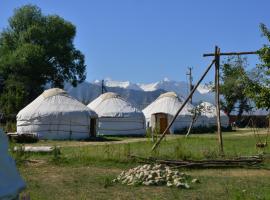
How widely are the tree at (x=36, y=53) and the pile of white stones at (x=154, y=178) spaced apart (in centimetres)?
2939

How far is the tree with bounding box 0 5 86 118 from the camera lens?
39344mm

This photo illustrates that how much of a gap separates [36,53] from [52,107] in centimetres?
1323

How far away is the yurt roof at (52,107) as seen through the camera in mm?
26719

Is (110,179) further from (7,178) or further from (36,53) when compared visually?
(36,53)

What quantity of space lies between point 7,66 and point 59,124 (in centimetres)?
1507

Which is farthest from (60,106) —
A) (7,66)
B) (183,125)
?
(7,66)

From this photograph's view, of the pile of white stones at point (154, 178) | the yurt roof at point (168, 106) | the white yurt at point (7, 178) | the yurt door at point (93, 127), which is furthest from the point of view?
the yurt roof at point (168, 106)

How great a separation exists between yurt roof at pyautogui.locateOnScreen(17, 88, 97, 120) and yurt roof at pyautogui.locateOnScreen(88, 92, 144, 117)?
3965 millimetres

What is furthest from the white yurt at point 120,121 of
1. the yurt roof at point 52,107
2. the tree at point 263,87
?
A: the tree at point 263,87

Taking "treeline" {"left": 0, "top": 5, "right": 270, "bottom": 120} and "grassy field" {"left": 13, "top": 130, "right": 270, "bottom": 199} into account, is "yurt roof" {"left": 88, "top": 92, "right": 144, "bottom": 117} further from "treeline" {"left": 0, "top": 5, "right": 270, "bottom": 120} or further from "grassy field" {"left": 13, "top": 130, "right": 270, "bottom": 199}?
"grassy field" {"left": 13, "top": 130, "right": 270, "bottom": 199}

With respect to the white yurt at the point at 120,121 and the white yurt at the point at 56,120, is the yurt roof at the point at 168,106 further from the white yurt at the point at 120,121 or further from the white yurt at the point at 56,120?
the white yurt at the point at 56,120

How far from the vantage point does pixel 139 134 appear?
104ft

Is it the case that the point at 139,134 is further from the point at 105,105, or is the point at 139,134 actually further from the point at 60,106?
the point at 60,106

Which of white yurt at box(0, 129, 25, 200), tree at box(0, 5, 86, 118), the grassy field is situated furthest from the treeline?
white yurt at box(0, 129, 25, 200)
